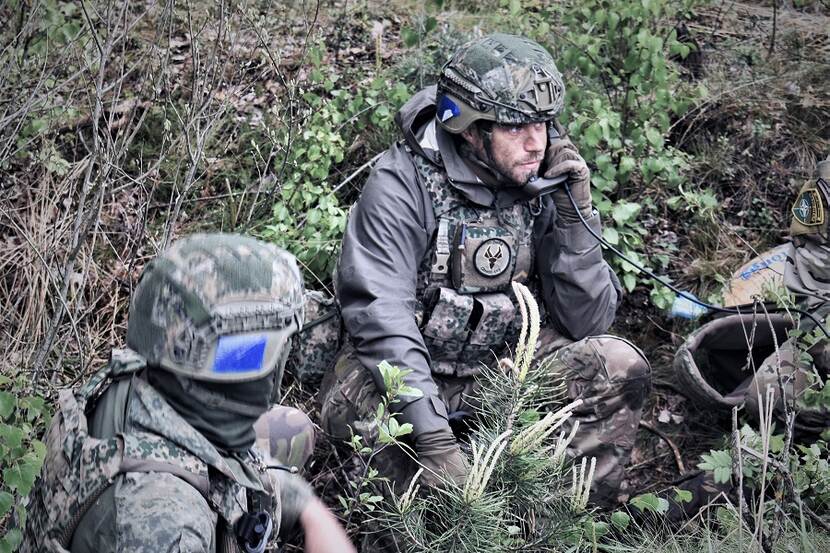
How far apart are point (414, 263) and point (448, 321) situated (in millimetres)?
308

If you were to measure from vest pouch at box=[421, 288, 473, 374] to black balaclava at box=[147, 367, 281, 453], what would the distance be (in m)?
1.78

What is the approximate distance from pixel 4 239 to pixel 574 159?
306 cm

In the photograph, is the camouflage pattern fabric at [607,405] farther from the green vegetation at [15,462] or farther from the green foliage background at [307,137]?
the green vegetation at [15,462]

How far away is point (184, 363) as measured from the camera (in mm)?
2328

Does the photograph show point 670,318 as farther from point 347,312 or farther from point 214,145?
point 214,145

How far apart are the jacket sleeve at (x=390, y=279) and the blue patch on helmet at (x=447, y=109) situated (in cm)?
24

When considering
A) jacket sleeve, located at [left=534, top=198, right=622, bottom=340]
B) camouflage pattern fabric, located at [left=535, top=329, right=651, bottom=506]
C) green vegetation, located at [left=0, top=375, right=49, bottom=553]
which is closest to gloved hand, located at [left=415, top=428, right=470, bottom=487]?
camouflage pattern fabric, located at [left=535, top=329, right=651, bottom=506]

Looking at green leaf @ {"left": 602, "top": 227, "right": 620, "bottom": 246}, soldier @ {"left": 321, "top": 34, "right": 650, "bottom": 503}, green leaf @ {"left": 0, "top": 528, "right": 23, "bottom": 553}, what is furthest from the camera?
green leaf @ {"left": 602, "top": 227, "right": 620, "bottom": 246}

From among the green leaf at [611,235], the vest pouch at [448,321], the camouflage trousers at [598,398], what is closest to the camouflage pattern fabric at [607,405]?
the camouflage trousers at [598,398]

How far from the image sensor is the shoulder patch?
442 centimetres

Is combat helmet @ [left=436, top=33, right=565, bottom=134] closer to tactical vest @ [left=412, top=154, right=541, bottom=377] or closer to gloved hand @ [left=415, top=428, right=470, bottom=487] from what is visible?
tactical vest @ [left=412, top=154, right=541, bottom=377]

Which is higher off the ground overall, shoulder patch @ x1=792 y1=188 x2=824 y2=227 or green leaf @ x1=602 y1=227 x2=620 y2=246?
shoulder patch @ x1=792 y1=188 x2=824 y2=227

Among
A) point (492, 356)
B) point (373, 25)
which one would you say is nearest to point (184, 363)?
point (492, 356)

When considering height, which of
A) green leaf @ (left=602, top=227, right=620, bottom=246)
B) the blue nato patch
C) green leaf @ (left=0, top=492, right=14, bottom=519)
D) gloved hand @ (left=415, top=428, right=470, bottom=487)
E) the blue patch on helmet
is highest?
the blue nato patch
